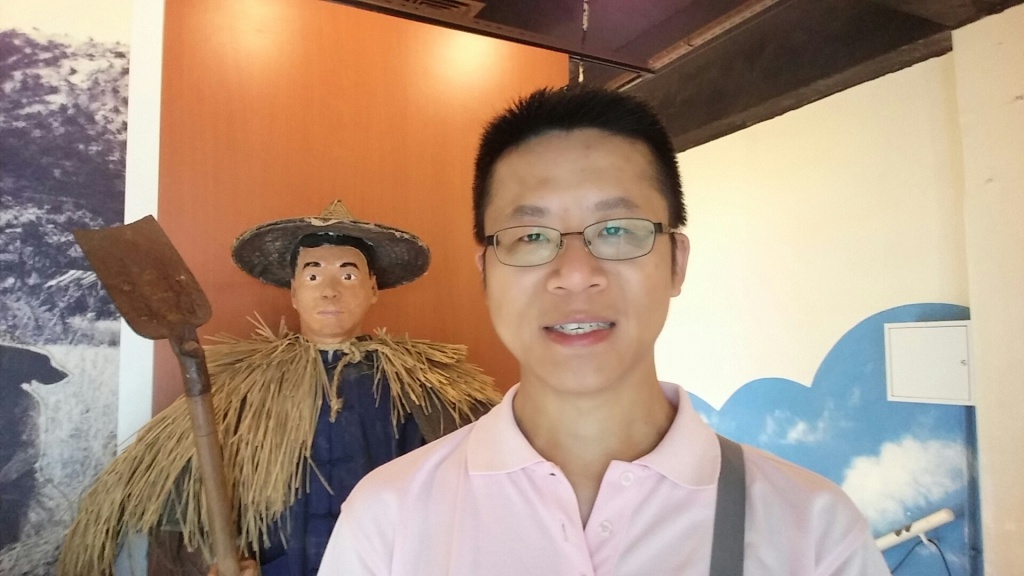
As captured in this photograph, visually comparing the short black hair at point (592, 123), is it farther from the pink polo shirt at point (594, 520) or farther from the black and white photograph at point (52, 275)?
the black and white photograph at point (52, 275)

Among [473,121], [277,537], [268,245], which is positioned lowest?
[277,537]

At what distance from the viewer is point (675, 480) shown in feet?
2.45

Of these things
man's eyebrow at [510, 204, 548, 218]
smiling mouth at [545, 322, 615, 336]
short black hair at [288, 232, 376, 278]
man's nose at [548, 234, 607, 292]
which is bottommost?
smiling mouth at [545, 322, 615, 336]

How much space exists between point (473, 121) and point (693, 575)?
1.53 metres

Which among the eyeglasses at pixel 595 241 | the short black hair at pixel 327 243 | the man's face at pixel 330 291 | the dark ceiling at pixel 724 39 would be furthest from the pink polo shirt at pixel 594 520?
the dark ceiling at pixel 724 39

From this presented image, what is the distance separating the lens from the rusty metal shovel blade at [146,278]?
3.66 ft

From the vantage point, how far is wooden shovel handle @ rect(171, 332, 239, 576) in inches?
45.4

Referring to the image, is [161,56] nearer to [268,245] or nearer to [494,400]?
[268,245]

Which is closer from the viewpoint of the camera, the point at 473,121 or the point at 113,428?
the point at 113,428

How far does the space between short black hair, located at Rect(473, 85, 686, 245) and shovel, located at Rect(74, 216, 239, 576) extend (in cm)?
60

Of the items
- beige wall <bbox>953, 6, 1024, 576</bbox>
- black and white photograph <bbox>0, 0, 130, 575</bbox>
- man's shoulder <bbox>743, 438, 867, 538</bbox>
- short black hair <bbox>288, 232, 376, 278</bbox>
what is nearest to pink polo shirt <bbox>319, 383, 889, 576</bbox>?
man's shoulder <bbox>743, 438, 867, 538</bbox>

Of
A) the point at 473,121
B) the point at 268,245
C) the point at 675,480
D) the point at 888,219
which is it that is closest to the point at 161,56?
the point at 268,245

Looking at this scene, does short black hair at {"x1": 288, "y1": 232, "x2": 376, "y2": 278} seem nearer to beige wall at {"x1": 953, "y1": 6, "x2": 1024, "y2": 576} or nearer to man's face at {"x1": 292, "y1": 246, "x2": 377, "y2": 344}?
man's face at {"x1": 292, "y1": 246, "x2": 377, "y2": 344}

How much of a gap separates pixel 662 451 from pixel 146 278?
0.91m
